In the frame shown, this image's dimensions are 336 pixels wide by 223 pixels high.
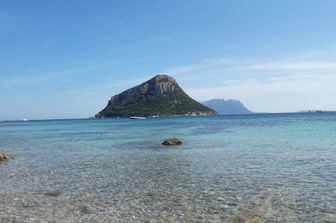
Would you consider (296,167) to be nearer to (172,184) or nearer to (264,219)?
(172,184)

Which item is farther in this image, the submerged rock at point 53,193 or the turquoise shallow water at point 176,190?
the submerged rock at point 53,193

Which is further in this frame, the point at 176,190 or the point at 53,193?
the point at 53,193

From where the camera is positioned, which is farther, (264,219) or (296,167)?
(296,167)

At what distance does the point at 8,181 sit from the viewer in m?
22.5

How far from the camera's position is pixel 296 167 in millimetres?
24016

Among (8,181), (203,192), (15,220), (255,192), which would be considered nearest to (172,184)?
(203,192)

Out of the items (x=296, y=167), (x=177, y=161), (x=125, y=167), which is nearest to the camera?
(x=296, y=167)

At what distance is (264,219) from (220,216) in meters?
1.49

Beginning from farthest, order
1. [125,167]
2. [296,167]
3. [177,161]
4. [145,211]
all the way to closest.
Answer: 1. [177,161]
2. [125,167]
3. [296,167]
4. [145,211]

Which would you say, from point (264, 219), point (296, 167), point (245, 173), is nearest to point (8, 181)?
point (245, 173)

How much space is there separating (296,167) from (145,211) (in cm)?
1259

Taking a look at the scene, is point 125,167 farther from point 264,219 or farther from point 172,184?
point 264,219

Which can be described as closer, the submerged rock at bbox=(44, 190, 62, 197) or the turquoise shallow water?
the turquoise shallow water

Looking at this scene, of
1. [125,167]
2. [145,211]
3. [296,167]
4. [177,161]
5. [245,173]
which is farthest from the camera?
[177,161]
